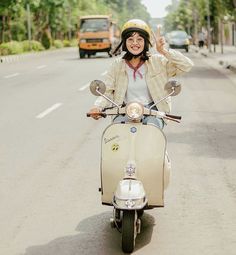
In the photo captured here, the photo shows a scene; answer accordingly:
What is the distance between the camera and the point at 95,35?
4112 cm

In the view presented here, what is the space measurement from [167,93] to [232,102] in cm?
960

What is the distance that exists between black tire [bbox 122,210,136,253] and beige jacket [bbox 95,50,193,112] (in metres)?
1.03

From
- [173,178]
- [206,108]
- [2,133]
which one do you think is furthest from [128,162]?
[206,108]

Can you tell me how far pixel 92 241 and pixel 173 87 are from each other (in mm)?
1347

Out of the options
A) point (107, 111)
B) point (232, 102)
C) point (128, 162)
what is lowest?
point (232, 102)

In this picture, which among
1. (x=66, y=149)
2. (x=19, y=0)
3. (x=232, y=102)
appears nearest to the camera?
(x=66, y=149)

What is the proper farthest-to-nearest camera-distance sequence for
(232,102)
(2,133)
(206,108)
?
(232,102) → (206,108) → (2,133)

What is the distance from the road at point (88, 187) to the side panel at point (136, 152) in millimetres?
519

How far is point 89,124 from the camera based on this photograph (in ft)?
38.0

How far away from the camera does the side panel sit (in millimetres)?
4855

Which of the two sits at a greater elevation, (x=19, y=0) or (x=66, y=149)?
(x=19, y=0)

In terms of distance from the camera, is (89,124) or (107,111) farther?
(89,124)

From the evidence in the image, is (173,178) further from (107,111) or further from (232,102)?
(232,102)

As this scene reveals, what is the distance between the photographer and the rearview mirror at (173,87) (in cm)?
488
